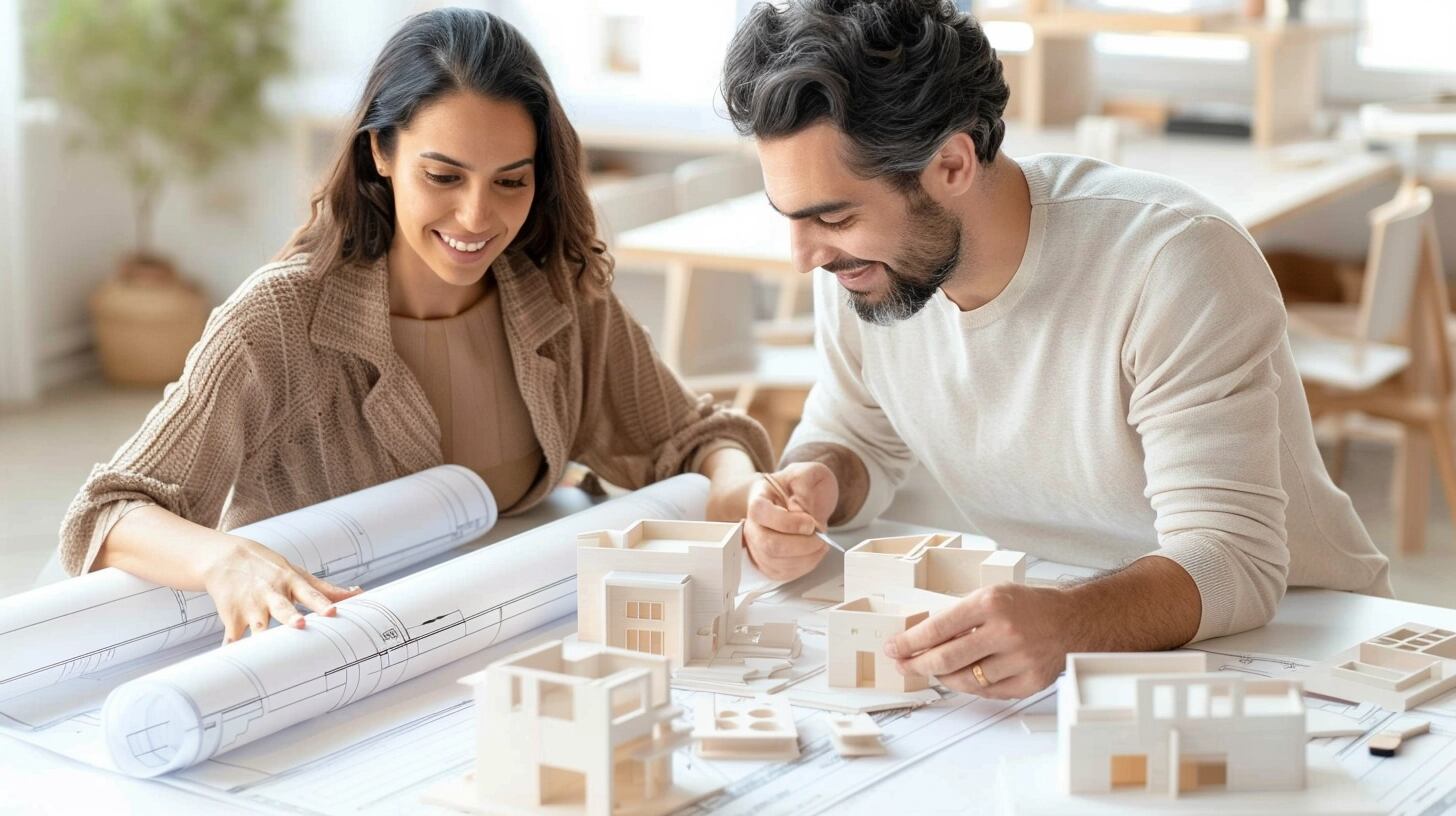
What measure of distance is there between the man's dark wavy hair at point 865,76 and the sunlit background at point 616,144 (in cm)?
188

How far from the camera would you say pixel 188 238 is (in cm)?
552

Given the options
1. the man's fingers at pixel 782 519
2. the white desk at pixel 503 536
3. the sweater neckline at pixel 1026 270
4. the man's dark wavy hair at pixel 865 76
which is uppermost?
the man's dark wavy hair at pixel 865 76

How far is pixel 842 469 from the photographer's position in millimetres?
1812

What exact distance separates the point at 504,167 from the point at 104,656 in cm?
67

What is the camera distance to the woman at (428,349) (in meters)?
1.65

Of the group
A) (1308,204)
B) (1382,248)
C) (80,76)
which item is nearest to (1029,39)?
(1308,204)

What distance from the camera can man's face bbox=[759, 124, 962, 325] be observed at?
1.56 meters

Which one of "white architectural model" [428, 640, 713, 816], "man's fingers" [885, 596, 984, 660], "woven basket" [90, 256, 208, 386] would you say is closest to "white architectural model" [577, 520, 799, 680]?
"man's fingers" [885, 596, 984, 660]

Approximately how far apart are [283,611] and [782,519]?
0.49 m

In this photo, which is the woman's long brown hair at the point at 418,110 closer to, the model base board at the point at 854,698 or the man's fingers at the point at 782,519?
the man's fingers at the point at 782,519

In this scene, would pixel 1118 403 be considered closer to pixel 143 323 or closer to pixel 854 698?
pixel 854 698

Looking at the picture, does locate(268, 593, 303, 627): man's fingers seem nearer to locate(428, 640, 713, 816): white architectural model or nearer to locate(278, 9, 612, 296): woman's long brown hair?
locate(428, 640, 713, 816): white architectural model

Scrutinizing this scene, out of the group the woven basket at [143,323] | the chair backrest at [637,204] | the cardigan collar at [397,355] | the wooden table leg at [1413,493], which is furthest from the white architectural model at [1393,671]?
the woven basket at [143,323]

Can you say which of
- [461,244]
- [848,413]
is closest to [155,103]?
[461,244]
